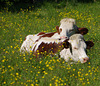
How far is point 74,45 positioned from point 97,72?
0.96 metres

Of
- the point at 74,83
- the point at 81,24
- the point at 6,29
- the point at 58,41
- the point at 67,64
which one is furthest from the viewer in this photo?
the point at 81,24

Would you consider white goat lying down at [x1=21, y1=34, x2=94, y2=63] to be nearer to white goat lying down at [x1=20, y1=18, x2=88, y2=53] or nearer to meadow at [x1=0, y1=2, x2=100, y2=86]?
meadow at [x1=0, y1=2, x2=100, y2=86]

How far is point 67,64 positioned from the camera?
457 centimetres

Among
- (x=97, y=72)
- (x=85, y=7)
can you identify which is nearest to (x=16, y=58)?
(x=97, y=72)

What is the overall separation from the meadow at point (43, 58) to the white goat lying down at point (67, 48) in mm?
218

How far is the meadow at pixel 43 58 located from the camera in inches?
150

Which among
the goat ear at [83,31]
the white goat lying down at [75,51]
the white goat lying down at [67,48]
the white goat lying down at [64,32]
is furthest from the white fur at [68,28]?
the white goat lying down at [75,51]

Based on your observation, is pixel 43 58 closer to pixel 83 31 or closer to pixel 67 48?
pixel 67 48

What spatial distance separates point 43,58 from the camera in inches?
187

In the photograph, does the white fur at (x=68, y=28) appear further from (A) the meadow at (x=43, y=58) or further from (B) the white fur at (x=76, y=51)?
(A) the meadow at (x=43, y=58)

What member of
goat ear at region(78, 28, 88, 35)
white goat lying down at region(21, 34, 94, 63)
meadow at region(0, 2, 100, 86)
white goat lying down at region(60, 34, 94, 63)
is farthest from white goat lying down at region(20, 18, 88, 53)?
white goat lying down at region(60, 34, 94, 63)

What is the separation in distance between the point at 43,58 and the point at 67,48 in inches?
28.4

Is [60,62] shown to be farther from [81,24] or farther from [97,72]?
[81,24]

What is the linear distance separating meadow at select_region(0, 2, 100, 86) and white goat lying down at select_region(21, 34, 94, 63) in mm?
218
